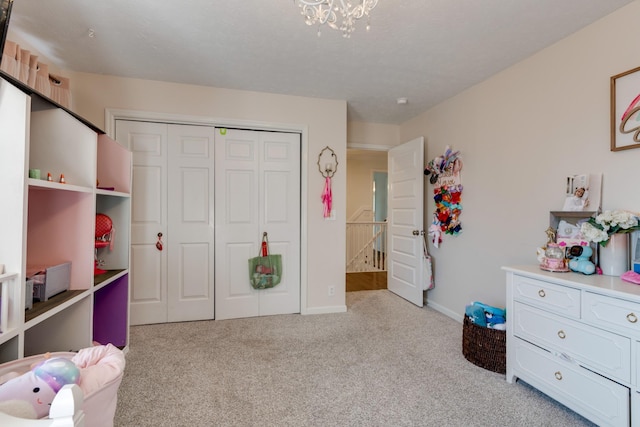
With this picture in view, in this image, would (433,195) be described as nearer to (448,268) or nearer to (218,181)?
(448,268)

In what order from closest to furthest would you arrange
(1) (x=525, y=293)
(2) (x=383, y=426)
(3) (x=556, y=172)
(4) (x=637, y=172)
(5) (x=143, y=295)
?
(2) (x=383, y=426), (4) (x=637, y=172), (1) (x=525, y=293), (3) (x=556, y=172), (5) (x=143, y=295)

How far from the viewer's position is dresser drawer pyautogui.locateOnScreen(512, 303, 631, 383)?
4.61 feet

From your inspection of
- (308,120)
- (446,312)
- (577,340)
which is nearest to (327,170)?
(308,120)

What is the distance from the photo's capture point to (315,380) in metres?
1.98

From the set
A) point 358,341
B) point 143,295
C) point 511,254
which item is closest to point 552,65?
point 511,254

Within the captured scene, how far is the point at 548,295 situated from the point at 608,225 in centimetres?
51

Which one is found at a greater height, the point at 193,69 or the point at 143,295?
the point at 193,69

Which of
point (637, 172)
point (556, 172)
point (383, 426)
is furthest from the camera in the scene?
point (556, 172)

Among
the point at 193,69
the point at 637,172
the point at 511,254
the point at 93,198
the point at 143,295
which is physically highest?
the point at 193,69

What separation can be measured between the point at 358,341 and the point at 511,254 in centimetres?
152

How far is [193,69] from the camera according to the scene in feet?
8.48

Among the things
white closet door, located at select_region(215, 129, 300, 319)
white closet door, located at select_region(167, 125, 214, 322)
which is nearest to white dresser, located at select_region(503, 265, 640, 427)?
white closet door, located at select_region(215, 129, 300, 319)

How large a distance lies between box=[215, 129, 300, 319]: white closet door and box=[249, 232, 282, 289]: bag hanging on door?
0.19ft

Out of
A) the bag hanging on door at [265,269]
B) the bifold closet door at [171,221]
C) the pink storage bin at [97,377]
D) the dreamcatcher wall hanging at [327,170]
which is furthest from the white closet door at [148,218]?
the pink storage bin at [97,377]
